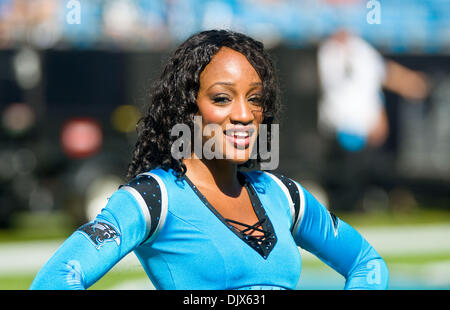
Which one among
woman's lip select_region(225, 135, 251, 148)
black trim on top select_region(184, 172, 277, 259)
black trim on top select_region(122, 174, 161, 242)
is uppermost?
woman's lip select_region(225, 135, 251, 148)

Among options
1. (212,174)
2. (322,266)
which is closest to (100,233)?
(212,174)

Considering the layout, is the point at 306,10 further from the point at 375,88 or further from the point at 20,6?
the point at 20,6

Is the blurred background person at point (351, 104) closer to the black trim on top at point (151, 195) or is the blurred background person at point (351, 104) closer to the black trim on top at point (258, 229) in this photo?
the black trim on top at point (258, 229)

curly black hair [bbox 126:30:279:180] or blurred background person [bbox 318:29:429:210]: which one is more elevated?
curly black hair [bbox 126:30:279:180]

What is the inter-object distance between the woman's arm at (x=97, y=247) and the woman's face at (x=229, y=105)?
412 mm

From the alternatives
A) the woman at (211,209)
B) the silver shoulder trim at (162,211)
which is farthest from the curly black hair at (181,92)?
the silver shoulder trim at (162,211)

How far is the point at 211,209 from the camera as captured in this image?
2402mm

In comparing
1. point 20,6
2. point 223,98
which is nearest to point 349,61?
point 20,6

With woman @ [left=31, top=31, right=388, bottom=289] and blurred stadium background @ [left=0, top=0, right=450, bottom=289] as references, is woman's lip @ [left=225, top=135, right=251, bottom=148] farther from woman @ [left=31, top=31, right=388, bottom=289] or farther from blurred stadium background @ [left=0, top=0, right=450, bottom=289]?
blurred stadium background @ [left=0, top=0, right=450, bottom=289]

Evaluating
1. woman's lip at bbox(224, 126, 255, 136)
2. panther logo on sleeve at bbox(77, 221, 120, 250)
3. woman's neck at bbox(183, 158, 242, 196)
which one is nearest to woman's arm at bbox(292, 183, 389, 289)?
woman's neck at bbox(183, 158, 242, 196)

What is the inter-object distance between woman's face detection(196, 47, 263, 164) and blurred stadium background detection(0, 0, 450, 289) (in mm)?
4872

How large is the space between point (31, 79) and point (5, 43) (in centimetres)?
134

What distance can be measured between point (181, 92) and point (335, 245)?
0.85 m

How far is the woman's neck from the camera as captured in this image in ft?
8.30
